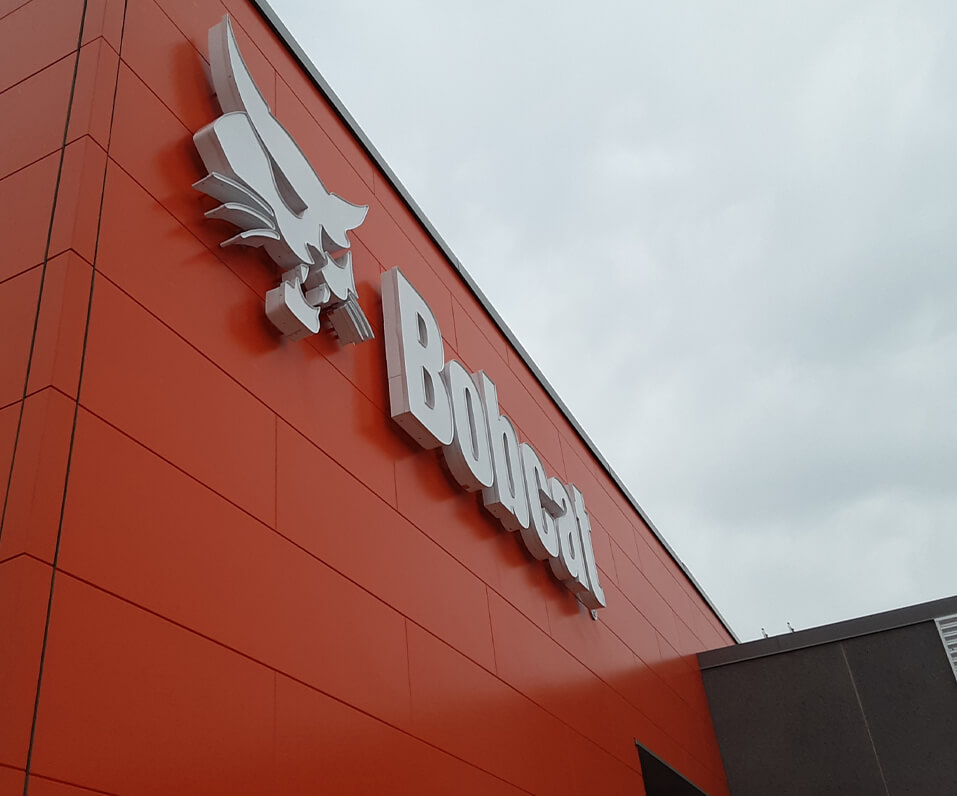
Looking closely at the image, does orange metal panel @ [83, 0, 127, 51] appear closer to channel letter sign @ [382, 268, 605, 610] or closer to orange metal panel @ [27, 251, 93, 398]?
orange metal panel @ [27, 251, 93, 398]

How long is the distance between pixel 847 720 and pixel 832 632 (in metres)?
0.79

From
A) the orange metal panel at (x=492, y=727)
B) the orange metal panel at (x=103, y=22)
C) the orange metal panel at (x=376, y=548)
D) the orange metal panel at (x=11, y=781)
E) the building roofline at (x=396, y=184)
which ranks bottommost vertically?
the orange metal panel at (x=11, y=781)

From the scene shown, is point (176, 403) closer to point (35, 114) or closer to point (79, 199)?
point (79, 199)

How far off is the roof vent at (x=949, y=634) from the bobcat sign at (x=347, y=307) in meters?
3.67

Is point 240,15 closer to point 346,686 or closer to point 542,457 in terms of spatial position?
point 346,686

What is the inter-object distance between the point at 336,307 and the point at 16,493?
1.96 meters

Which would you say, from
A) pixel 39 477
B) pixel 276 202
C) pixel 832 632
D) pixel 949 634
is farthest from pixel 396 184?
pixel 949 634

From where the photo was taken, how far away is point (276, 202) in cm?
401

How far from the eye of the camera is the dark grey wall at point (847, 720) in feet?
26.9

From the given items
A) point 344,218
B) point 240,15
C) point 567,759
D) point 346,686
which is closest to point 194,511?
point 346,686

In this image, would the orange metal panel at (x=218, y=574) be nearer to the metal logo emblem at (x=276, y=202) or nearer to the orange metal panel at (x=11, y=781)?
the orange metal panel at (x=11, y=781)

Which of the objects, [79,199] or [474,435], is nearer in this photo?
[79,199]

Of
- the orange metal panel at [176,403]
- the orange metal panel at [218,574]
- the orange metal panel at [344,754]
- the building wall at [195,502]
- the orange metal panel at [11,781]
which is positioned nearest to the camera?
the orange metal panel at [11,781]

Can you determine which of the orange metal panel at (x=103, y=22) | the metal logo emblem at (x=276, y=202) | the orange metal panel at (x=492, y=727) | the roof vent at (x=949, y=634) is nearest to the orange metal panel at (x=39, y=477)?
the metal logo emblem at (x=276, y=202)
